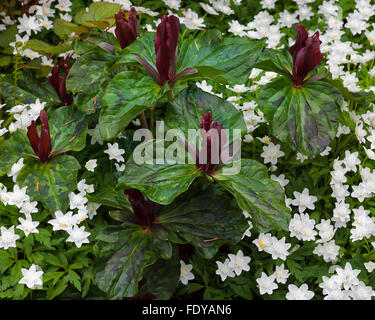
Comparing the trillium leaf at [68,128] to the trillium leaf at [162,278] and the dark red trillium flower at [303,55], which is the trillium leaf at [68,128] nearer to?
the trillium leaf at [162,278]

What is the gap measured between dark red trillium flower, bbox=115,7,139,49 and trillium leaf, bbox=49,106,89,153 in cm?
39

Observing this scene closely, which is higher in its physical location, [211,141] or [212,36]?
[212,36]

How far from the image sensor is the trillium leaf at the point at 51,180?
6.32 ft

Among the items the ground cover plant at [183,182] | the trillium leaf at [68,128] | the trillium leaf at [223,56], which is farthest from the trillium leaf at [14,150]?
the trillium leaf at [223,56]

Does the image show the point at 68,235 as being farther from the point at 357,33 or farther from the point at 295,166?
the point at 357,33

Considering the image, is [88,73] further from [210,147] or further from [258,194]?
[258,194]

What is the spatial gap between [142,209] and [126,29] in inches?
30.5

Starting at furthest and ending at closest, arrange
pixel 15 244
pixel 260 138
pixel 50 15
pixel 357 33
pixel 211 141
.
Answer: pixel 357 33 → pixel 50 15 → pixel 260 138 → pixel 15 244 → pixel 211 141

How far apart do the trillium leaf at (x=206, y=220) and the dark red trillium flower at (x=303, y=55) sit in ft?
2.09

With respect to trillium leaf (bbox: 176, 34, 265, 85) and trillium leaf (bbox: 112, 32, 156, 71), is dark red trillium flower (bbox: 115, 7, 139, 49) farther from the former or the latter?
trillium leaf (bbox: 176, 34, 265, 85)

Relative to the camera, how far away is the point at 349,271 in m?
1.91

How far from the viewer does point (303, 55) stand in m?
1.99

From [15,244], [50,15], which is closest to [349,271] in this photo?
[15,244]

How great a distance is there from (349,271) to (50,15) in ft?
7.66
